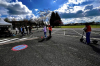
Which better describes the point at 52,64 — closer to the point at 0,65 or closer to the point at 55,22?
the point at 0,65

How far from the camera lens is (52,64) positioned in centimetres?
290

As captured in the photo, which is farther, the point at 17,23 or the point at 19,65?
the point at 17,23

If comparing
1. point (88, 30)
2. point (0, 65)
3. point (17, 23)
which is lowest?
point (0, 65)

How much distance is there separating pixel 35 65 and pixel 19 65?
700 mm

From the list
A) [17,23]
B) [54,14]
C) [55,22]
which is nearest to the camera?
[17,23]

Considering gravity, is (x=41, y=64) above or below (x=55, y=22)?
below

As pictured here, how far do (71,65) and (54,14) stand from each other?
200 feet

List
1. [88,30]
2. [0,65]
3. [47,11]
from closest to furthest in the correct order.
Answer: [0,65] < [88,30] < [47,11]

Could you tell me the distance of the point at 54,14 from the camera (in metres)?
60.9

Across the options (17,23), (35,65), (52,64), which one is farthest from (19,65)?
(17,23)

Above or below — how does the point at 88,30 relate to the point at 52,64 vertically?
above

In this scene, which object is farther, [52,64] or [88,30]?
[88,30]

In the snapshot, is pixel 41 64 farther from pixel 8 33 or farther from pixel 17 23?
pixel 17 23

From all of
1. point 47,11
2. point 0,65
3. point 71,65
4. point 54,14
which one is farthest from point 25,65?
point 54,14
